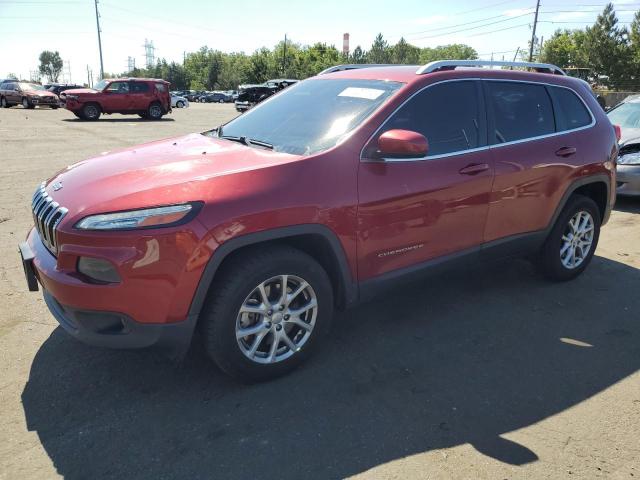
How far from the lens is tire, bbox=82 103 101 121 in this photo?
21.9 meters

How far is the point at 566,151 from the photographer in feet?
14.2

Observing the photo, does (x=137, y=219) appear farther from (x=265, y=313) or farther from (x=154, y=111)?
(x=154, y=111)

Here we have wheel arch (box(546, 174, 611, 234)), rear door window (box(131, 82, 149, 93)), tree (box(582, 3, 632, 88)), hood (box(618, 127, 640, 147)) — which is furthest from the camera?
tree (box(582, 3, 632, 88))

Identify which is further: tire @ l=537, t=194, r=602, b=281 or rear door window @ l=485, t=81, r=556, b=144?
tire @ l=537, t=194, r=602, b=281

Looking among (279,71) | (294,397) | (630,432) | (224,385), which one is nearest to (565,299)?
(630,432)

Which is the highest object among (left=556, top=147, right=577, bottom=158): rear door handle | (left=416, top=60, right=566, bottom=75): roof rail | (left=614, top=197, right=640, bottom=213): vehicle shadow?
(left=416, top=60, right=566, bottom=75): roof rail

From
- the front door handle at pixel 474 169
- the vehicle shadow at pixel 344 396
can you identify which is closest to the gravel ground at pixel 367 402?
the vehicle shadow at pixel 344 396

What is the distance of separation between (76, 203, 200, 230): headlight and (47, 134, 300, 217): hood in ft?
0.13

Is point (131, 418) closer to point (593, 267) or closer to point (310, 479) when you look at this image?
point (310, 479)

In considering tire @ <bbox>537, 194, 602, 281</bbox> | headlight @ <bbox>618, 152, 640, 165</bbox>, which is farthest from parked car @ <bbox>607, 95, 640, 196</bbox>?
tire @ <bbox>537, 194, 602, 281</bbox>

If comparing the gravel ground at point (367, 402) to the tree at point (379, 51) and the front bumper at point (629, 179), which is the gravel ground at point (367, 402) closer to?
the front bumper at point (629, 179)

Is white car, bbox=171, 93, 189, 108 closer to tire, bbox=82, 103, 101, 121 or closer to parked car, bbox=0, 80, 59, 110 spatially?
parked car, bbox=0, 80, 59, 110

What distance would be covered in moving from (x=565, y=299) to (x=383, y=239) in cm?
209

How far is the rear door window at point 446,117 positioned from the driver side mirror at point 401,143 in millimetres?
221
